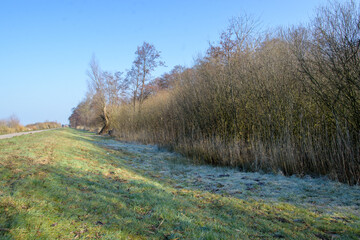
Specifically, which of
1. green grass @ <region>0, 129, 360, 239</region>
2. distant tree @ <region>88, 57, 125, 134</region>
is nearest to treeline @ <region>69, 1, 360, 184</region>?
green grass @ <region>0, 129, 360, 239</region>

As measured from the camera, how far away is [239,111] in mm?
7391

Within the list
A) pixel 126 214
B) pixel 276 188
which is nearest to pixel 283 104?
pixel 276 188

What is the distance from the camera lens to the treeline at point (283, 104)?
4.69 meters

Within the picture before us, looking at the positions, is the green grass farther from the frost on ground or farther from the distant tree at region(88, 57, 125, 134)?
the distant tree at region(88, 57, 125, 134)

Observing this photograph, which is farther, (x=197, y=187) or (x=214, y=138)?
(x=214, y=138)

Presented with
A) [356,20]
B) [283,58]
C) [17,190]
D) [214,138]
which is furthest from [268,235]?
[214,138]

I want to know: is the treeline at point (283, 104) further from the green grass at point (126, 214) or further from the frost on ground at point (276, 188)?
the green grass at point (126, 214)

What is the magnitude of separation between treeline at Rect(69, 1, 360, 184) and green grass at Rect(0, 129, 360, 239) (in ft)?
8.05

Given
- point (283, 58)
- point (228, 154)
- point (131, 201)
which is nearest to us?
point (131, 201)

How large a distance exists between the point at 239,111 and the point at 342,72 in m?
3.16

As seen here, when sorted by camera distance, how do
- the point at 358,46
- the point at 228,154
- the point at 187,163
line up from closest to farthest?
the point at 358,46 < the point at 228,154 < the point at 187,163

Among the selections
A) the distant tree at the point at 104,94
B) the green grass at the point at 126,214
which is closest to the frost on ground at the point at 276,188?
the green grass at the point at 126,214

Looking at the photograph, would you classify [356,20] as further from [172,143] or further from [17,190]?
[172,143]

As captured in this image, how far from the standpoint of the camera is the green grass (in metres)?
2.03
